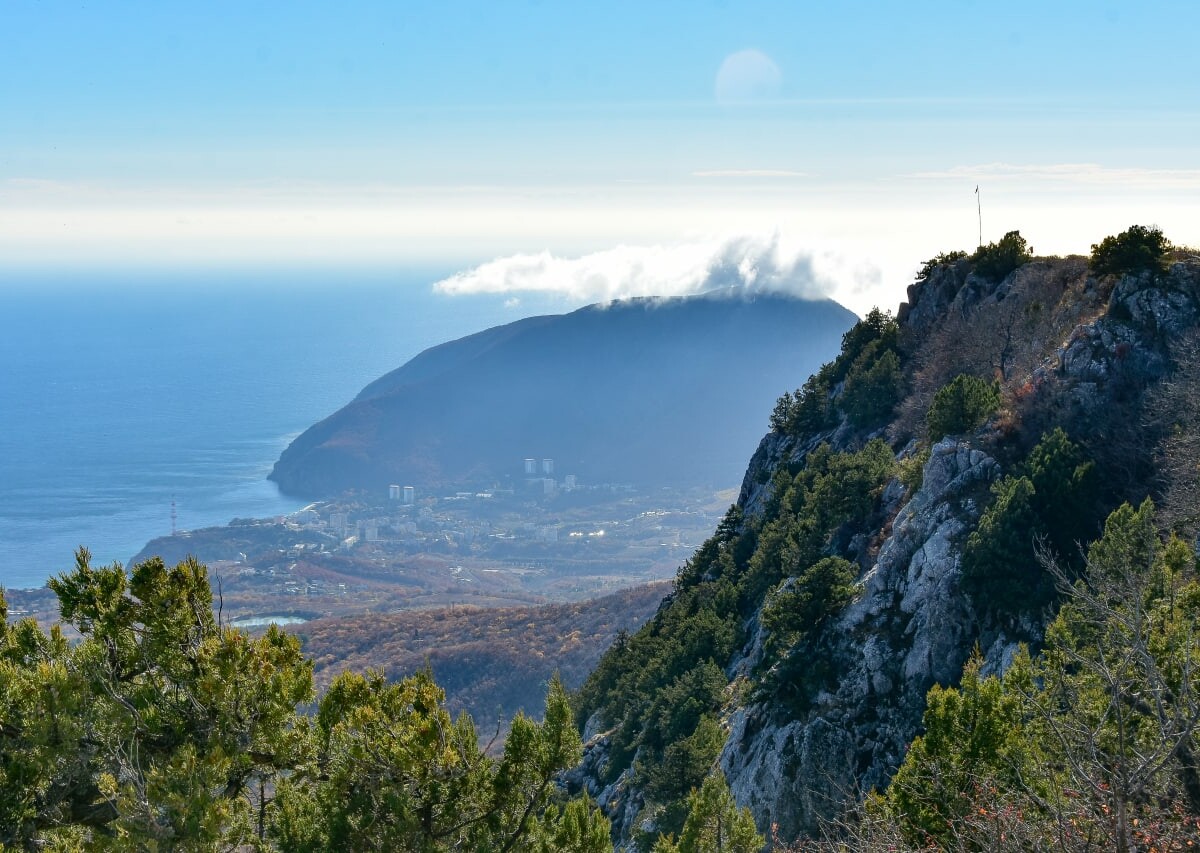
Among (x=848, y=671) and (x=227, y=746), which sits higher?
(x=227, y=746)

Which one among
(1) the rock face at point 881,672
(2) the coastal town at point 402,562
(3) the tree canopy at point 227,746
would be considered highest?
(3) the tree canopy at point 227,746

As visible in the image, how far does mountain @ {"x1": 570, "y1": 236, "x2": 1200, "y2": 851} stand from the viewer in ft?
51.4

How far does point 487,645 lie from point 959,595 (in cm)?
6033

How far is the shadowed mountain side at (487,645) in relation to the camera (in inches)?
2842

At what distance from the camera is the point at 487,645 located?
262 feet

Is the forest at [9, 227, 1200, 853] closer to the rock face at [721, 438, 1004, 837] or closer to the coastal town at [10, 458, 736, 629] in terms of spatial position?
the rock face at [721, 438, 1004, 837]

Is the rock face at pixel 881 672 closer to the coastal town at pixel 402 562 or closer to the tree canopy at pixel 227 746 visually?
the tree canopy at pixel 227 746

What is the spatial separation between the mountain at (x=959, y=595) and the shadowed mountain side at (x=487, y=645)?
3637 cm

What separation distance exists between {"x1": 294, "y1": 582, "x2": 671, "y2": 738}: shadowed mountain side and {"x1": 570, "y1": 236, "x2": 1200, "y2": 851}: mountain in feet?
119

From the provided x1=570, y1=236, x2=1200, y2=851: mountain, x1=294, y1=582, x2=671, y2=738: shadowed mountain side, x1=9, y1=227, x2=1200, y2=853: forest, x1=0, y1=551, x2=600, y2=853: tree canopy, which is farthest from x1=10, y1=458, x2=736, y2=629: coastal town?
x1=0, y1=551, x2=600, y2=853: tree canopy

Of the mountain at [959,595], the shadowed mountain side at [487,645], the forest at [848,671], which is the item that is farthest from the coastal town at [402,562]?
the mountain at [959,595]

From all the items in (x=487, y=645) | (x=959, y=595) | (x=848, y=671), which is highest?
(x=959, y=595)

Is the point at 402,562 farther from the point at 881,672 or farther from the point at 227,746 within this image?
the point at 227,746

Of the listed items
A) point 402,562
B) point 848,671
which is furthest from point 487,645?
point 402,562
